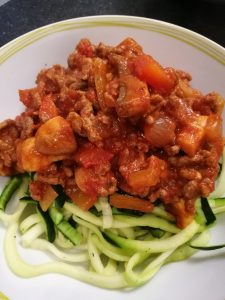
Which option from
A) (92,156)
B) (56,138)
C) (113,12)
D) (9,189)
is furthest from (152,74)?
(113,12)

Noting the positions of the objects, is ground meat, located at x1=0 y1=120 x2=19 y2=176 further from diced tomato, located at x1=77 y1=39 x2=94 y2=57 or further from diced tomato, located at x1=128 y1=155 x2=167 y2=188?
diced tomato, located at x1=128 y1=155 x2=167 y2=188

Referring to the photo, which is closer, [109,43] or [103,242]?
[103,242]

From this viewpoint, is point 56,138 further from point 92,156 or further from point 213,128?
point 213,128

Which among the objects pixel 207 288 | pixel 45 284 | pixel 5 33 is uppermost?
pixel 5 33

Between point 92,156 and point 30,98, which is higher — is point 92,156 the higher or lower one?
the lower one

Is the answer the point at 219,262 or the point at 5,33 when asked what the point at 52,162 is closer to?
the point at 219,262

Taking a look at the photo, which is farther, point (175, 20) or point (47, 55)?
point (175, 20)

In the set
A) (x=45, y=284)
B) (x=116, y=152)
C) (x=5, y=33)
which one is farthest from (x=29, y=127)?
(x=5, y=33)

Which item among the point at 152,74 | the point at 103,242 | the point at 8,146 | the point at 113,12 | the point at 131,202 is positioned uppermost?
the point at 113,12
